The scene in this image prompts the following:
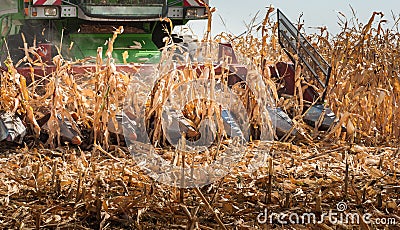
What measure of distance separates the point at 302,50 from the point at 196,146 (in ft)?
3.84

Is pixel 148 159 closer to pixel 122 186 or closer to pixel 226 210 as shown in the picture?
pixel 122 186

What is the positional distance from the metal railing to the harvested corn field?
0.13ft

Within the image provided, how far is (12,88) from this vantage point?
12.5ft

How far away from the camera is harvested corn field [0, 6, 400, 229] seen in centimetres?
251

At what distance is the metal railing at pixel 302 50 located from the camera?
168 inches

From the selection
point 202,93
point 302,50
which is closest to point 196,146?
point 202,93

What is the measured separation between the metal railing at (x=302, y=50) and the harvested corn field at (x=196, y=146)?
4 centimetres

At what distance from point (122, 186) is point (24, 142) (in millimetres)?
967

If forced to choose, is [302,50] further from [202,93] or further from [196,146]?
[196,146]

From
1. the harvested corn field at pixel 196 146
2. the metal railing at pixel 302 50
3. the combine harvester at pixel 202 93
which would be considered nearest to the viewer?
the harvested corn field at pixel 196 146

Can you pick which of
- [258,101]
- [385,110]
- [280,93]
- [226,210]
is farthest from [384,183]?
[280,93]

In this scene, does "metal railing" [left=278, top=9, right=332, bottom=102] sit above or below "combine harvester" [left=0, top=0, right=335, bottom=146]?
above

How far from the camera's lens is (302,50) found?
4.44m

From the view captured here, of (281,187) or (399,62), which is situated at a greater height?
(399,62)
